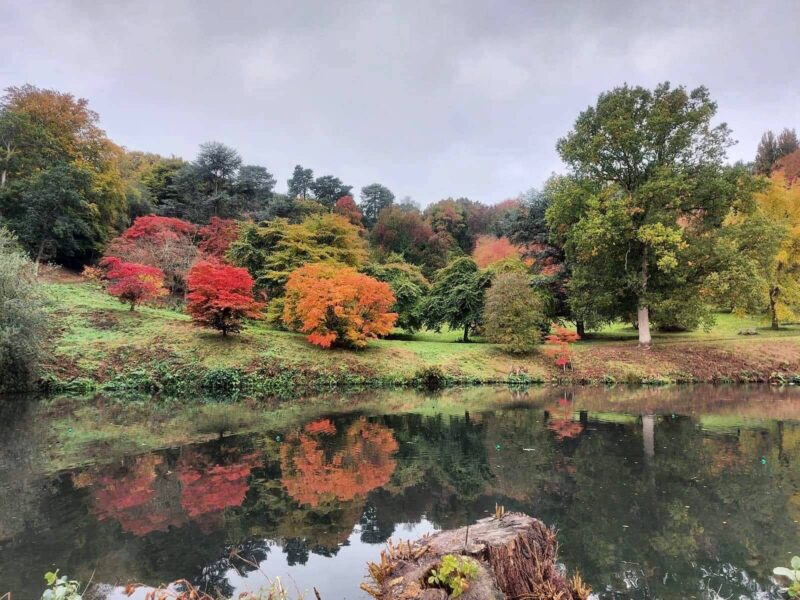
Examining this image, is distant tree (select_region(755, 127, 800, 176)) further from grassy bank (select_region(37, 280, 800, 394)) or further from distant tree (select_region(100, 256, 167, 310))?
distant tree (select_region(100, 256, 167, 310))

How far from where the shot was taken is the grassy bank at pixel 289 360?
2069 cm

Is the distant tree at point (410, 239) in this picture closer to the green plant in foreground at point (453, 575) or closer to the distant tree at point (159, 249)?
the distant tree at point (159, 249)

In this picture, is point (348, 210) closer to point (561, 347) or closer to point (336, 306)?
point (336, 306)

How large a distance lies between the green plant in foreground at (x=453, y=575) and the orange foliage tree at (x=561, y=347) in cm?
2249

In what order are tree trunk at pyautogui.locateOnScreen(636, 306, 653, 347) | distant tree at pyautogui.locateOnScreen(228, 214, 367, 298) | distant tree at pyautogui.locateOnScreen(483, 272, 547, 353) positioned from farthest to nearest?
distant tree at pyautogui.locateOnScreen(228, 214, 367, 298)
tree trunk at pyautogui.locateOnScreen(636, 306, 653, 347)
distant tree at pyautogui.locateOnScreen(483, 272, 547, 353)

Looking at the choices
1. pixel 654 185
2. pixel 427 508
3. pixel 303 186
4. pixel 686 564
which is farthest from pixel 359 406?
pixel 303 186

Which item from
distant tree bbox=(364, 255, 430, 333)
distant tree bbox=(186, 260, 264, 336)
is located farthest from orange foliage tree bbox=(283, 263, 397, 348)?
distant tree bbox=(364, 255, 430, 333)

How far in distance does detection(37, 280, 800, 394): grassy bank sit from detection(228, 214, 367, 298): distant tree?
4271mm

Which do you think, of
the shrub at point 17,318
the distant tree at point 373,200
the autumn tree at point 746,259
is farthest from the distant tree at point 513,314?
the distant tree at point 373,200

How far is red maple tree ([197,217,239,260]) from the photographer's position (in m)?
34.9

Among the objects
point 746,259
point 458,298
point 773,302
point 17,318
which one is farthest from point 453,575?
point 773,302

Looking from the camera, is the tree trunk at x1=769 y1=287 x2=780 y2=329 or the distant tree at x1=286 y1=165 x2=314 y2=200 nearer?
the tree trunk at x1=769 y1=287 x2=780 y2=329

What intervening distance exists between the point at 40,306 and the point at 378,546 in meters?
17.2

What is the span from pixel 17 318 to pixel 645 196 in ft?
89.7
